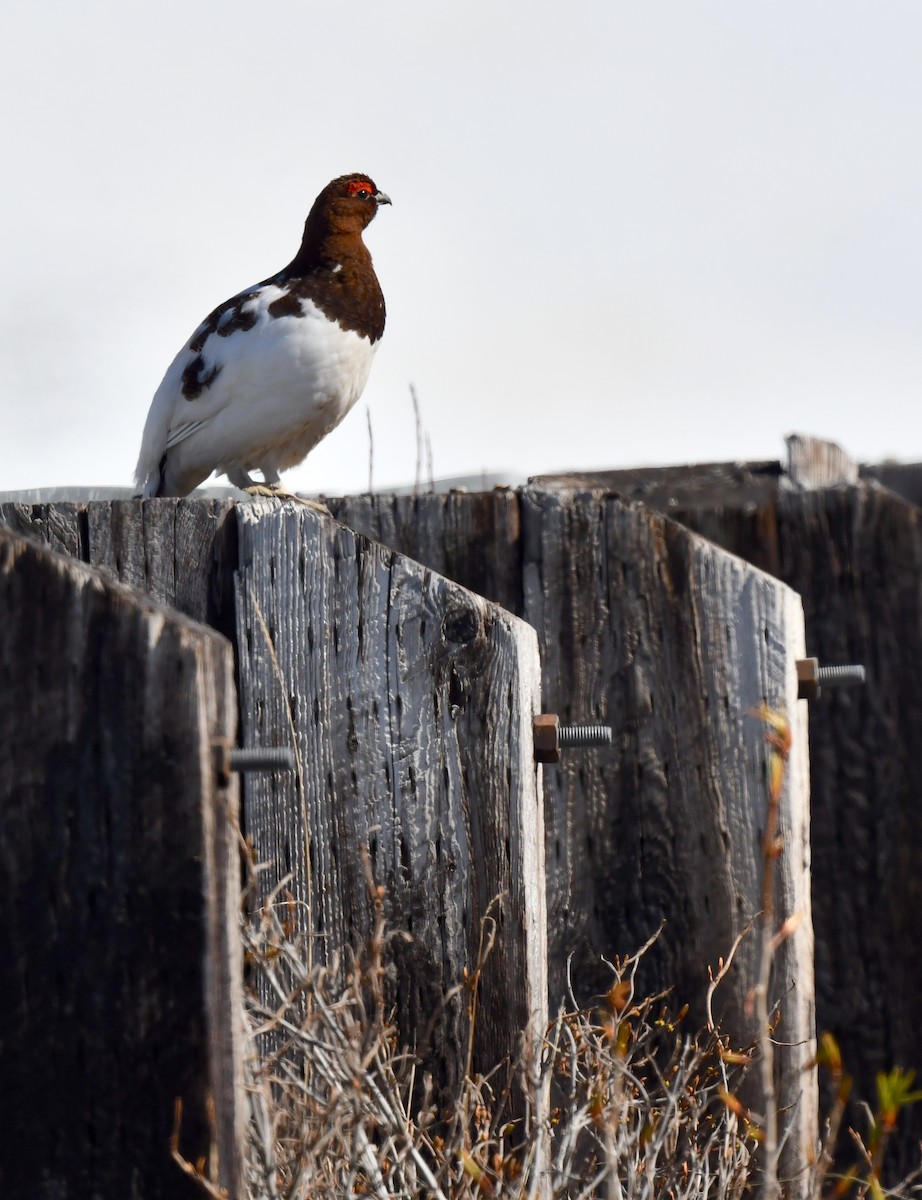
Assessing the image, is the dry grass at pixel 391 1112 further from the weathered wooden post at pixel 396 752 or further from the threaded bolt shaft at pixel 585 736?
the threaded bolt shaft at pixel 585 736

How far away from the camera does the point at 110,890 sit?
158cm

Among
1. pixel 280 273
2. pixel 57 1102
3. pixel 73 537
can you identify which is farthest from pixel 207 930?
pixel 280 273

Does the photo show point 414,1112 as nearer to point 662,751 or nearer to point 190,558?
point 662,751

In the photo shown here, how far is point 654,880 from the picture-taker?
2834 millimetres

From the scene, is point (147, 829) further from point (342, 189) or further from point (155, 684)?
point (342, 189)

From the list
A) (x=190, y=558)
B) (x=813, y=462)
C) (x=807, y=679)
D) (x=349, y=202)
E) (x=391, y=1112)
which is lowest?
(x=391, y=1112)

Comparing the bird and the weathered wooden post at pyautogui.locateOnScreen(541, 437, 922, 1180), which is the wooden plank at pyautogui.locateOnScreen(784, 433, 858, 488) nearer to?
the weathered wooden post at pyautogui.locateOnScreen(541, 437, 922, 1180)

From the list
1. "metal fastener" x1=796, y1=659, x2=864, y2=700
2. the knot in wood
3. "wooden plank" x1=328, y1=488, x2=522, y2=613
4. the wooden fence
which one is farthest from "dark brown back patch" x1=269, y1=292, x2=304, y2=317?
the knot in wood

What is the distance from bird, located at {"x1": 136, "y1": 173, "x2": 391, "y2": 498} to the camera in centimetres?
428

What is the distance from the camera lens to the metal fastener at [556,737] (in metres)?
2.44

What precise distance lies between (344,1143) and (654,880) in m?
1.10

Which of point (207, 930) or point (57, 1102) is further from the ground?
point (207, 930)

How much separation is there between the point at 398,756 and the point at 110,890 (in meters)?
0.83

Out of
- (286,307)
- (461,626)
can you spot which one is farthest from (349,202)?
(461,626)
